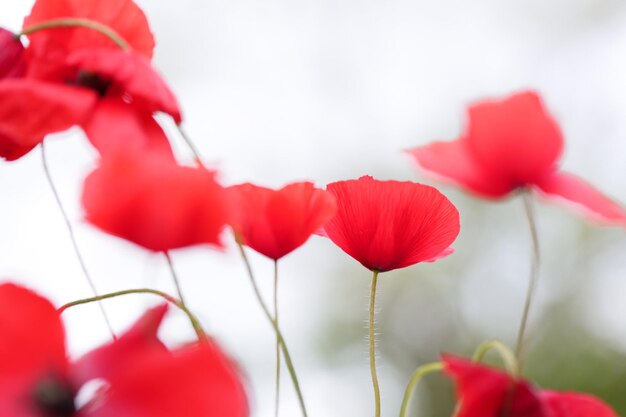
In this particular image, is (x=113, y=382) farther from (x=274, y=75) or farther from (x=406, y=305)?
(x=274, y=75)

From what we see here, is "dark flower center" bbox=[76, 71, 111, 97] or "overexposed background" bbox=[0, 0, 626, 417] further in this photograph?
"overexposed background" bbox=[0, 0, 626, 417]

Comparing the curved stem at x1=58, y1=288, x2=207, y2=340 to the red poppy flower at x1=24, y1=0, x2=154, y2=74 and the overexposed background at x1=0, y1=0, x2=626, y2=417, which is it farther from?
the overexposed background at x1=0, y1=0, x2=626, y2=417

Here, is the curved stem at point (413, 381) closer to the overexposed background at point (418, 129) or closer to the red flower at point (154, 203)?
the red flower at point (154, 203)

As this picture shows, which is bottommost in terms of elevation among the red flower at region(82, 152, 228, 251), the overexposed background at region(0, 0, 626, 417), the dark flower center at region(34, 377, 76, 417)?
the overexposed background at region(0, 0, 626, 417)

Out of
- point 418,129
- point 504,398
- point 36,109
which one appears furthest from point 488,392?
point 418,129

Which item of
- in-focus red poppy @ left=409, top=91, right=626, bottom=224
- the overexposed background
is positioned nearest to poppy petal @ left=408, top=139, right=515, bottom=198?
in-focus red poppy @ left=409, top=91, right=626, bottom=224

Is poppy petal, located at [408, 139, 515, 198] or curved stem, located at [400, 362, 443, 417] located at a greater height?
poppy petal, located at [408, 139, 515, 198]

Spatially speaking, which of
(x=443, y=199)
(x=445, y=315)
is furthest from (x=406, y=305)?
(x=443, y=199)

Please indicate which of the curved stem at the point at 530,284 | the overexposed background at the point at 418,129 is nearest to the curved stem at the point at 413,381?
the curved stem at the point at 530,284
